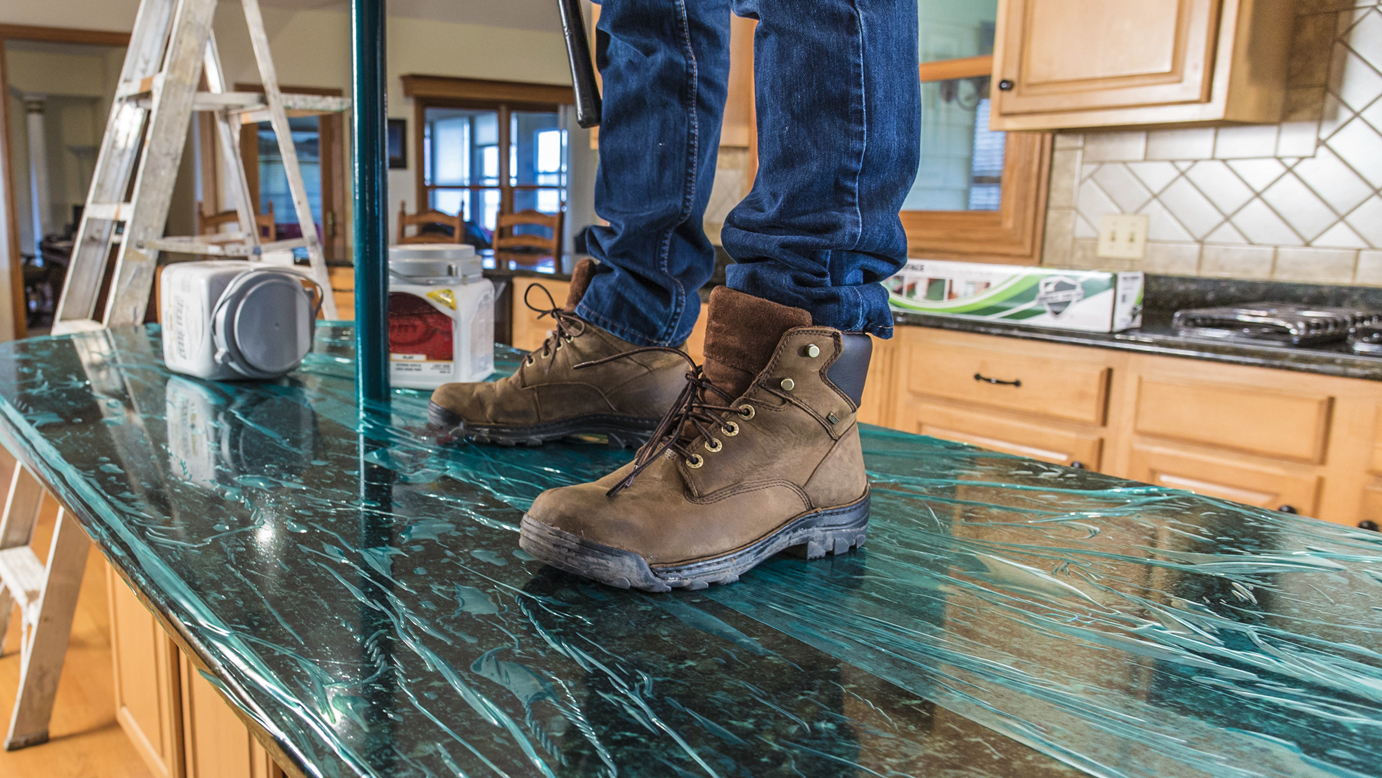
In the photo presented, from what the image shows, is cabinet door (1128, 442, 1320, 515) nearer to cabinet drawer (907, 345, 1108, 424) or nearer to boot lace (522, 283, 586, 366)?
cabinet drawer (907, 345, 1108, 424)

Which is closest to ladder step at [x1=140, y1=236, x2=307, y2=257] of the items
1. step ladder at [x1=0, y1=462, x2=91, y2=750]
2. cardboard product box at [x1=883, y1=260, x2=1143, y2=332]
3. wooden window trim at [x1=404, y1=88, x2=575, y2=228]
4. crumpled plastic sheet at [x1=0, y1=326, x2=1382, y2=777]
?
step ladder at [x1=0, y1=462, x2=91, y2=750]

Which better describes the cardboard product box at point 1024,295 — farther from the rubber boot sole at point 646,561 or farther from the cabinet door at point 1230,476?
the rubber boot sole at point 646,561

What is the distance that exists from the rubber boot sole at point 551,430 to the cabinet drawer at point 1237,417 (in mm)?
1405

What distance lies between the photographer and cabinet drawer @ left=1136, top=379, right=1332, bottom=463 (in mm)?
1751

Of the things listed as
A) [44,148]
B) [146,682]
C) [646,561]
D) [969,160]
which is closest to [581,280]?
[646,561]

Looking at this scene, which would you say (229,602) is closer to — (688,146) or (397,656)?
(397,656)

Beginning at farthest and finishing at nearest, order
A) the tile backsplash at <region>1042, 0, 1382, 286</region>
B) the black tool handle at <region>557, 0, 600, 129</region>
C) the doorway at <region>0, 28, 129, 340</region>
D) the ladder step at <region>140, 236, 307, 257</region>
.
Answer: the doorway at <region>0, 28, 129, 340</region> → the tile backsplash at <region>1042, 0, 1382, 286</region> → the ladder step at <region>140, 236, 307, 257</region> → the black tool handle at <region>557, 0, 600, 129</region>

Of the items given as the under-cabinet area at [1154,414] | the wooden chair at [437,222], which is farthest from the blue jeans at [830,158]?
the wooden chair at [437,222]

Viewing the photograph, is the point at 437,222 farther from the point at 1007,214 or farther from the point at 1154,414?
the point at 1154,414

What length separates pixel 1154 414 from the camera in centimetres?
196

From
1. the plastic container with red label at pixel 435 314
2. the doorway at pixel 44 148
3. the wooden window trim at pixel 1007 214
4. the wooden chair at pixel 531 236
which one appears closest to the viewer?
the plastic container with red label at pixel 435 314

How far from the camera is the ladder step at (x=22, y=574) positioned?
163cm

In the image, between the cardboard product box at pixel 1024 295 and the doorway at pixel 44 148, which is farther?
the doorway at pixel 44 148

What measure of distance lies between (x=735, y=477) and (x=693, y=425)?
0.06 metres
